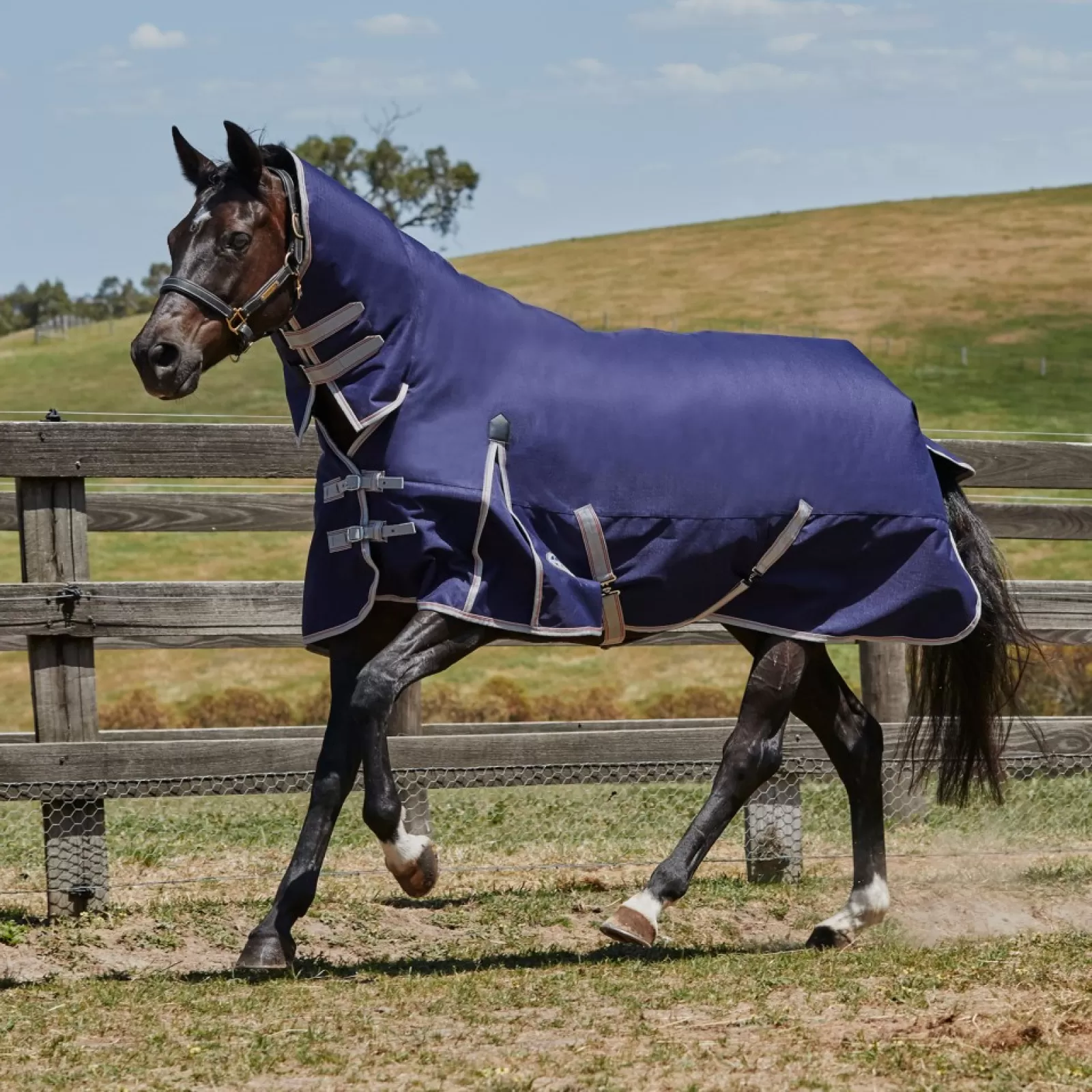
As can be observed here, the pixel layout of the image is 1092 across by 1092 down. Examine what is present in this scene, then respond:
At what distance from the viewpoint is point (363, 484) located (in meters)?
4.53

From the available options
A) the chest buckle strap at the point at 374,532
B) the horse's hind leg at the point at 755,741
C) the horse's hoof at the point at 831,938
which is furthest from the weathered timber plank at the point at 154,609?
the horse's hoof at the point at 831,938

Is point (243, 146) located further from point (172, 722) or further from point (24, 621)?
point (172, 722)

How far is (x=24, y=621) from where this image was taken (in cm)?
593

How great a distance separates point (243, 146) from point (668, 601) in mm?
1859

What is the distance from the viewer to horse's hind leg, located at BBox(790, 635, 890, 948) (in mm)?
5434

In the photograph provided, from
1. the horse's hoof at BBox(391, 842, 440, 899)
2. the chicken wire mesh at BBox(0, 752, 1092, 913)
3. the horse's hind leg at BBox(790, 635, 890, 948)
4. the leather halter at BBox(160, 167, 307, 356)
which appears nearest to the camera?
the leather halter at BBox(160, 167, 307, 356)

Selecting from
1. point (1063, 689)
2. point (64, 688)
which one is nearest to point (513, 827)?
point (64, 688)

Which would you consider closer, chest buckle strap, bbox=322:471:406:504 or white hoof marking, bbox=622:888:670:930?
chest buckle strap, bbox=322:471:406:504

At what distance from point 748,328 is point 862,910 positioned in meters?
41.2

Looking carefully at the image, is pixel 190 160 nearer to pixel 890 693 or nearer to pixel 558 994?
pixel 558 994

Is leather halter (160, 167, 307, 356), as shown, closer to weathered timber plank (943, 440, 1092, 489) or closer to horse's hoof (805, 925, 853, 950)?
horse's hoof (805, 925, 853, 950)

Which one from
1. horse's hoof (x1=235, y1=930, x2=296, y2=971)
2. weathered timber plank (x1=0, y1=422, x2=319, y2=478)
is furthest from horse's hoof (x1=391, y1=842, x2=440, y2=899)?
weathered timber plank (x1=0, y1=422, x2=319, y2=478)

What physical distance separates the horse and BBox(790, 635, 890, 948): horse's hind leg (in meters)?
0.02

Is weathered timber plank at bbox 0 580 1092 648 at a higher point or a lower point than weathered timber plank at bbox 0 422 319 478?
lower
